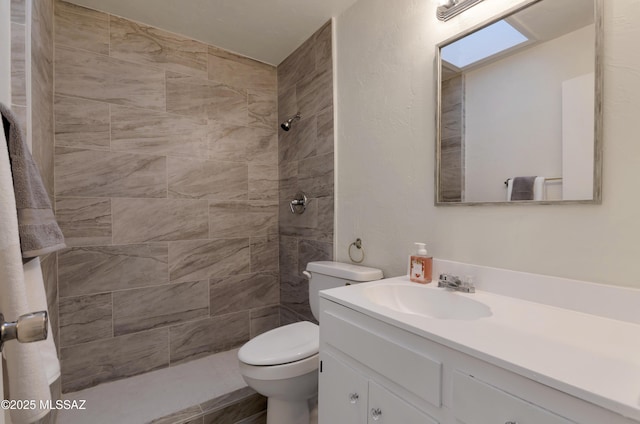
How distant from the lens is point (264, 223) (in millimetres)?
2361

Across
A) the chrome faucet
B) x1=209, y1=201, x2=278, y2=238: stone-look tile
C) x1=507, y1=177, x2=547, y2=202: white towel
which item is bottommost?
the chrome faucet

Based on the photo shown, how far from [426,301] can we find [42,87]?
1.94 metres

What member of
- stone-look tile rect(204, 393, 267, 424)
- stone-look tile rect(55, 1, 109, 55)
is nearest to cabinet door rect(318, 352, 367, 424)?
stone-look tile rect(204, 393, 267, 424)

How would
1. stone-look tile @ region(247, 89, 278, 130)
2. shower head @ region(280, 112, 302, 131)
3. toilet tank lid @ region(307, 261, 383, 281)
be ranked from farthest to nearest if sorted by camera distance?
1. stone-look tile @ region(247, 89, 278, 130)
2. shower head @ region(280, 112, 302, 131)
3. toilet tank lid @ region(307, 261, 383, 281)

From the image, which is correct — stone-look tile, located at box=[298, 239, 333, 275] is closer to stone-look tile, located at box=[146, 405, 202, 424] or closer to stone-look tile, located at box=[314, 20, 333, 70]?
stone-look tile, located at box=[146, 405, 202, 424]

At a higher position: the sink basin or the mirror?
the mirror

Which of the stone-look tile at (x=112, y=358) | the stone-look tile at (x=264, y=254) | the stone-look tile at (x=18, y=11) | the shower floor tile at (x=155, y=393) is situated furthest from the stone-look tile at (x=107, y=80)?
the shower floor tile at (x=155, y=393)

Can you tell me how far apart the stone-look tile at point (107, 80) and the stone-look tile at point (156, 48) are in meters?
0.07

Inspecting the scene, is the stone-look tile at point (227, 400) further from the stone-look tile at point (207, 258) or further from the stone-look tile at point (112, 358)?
the stone-look tile at point (207, 258)

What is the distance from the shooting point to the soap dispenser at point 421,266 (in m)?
1.19

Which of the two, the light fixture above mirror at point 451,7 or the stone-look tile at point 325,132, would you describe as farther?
the stone-look tile at point 325,132

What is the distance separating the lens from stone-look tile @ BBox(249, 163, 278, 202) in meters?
2.30

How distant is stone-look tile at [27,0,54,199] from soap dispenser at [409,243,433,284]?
156cm

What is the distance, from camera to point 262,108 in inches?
92.5
